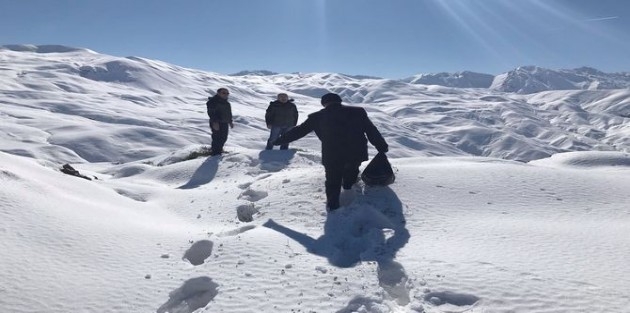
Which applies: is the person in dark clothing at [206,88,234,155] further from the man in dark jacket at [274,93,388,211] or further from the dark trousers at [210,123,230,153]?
the man in dark jacket at [274,93,388,211]

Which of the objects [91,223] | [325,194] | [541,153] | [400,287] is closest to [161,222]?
[91,223]

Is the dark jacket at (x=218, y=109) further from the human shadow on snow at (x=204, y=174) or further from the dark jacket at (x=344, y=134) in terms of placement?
the dark jacket at (x=344, y=134)

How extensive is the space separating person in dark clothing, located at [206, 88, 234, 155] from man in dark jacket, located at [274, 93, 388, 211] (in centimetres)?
653

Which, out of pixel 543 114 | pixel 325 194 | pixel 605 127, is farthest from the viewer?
pixel 543 114

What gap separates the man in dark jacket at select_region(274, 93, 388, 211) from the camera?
698 centimetres

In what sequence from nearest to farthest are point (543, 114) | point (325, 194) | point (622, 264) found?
point (622, 264), point (325, 194), point (543, 114)

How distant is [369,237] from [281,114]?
326 inches

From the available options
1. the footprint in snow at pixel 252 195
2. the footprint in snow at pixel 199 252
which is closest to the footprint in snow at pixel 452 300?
the footprint in snow at pixel 199 252

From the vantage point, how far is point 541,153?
395 ft

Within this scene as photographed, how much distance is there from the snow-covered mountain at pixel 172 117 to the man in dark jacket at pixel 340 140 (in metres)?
21.0

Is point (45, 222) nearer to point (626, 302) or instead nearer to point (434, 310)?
point (434, 310)

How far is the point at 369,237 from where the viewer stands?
5871mm

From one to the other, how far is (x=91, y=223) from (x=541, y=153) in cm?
13074

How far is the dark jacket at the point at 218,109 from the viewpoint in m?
13.2
